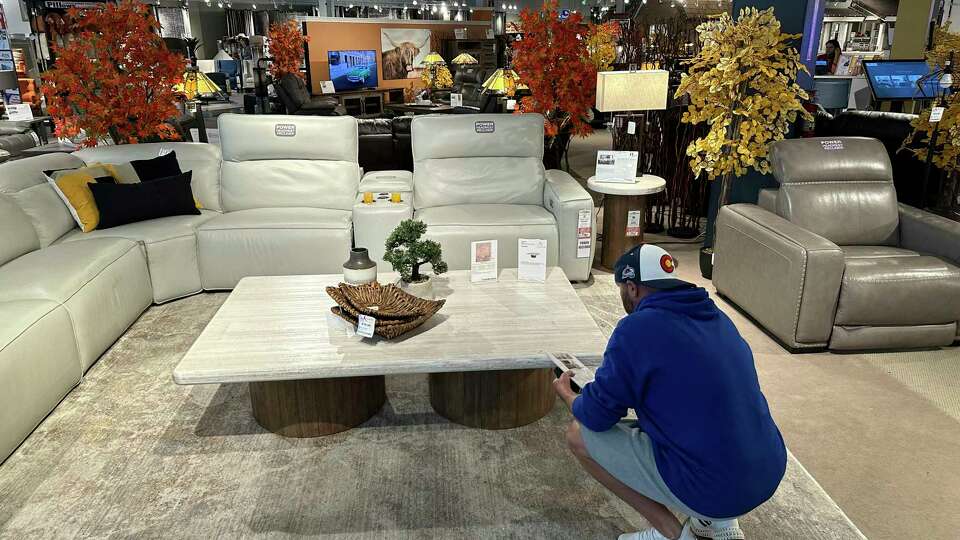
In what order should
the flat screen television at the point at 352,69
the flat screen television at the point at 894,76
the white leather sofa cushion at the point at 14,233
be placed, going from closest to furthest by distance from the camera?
the white leather sofa cushion at the point at 14,233 < the flat screen television at the point at 894,76 < the flat screen television at the point at 352,69

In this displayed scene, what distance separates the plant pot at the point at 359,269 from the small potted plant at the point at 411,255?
→ 97 millimetres

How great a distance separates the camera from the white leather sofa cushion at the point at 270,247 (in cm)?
382

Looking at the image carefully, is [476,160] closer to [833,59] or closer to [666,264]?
[666,264]

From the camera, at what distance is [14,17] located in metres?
8.32

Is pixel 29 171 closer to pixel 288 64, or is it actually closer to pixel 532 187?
pixel 532 187

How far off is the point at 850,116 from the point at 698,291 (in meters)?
4.33

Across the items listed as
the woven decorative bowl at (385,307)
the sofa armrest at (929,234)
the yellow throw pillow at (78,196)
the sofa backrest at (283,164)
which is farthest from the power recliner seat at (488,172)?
the yellow throw pillow at (78,196)

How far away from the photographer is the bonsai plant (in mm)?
3598

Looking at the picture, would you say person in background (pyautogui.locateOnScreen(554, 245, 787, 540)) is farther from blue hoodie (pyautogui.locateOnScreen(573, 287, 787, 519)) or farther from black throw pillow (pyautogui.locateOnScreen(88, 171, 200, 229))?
black throw pillow (pyautogui.locateOnScreen(88, 171, 200, 229))

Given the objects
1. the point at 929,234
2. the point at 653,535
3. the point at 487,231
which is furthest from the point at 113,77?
the point at 929,234

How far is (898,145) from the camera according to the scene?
4605 mm

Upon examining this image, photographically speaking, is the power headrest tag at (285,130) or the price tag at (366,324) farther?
the power headrest tag at (285,130)

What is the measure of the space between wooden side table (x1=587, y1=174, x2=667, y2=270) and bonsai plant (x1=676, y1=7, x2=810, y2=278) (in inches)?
14.7

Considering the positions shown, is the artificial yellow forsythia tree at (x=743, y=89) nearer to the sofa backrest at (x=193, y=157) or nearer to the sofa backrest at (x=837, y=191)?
the sofa backrest at (x=837, y=191)
